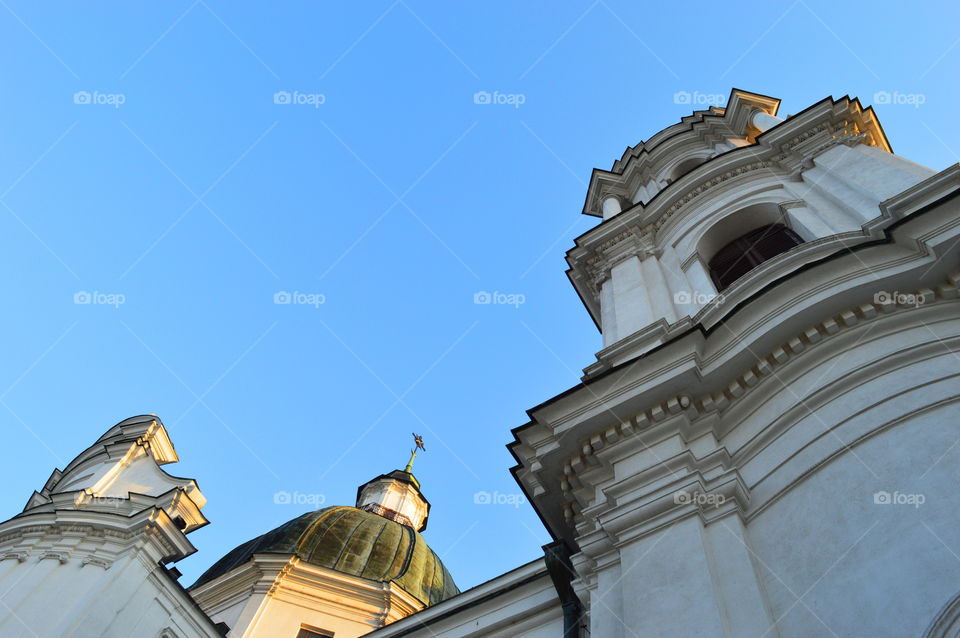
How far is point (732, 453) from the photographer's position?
8.41 m

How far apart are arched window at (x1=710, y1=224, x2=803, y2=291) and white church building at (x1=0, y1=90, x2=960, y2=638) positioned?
0.18 feet

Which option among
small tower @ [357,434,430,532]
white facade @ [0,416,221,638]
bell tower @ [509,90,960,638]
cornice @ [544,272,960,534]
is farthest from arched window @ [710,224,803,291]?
small tower @ [357,434,430,532]

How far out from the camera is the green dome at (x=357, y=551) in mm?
24328

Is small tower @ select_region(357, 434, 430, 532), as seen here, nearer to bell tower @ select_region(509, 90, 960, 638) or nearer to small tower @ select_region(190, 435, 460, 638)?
small tower @ select_region(190, 435, 460, 638)

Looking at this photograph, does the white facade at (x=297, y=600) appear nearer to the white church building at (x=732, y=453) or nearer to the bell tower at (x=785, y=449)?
the white church building at (x=732, y=453)

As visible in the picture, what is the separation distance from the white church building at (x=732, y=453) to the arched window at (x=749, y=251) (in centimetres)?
5

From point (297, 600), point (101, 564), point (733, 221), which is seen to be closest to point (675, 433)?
point (733, 221)

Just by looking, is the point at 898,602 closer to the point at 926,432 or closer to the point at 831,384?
the point at 926,432

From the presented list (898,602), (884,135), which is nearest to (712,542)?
(898,602)

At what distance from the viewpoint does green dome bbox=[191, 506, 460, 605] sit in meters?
24.3

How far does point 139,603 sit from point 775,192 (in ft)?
42.1

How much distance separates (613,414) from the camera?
30.2ft

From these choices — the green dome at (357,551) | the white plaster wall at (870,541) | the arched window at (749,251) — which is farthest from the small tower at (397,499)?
the white plaster wall at (870,541)

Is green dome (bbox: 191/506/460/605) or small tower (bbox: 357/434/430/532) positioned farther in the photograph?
small tower (bbox: 357/434/430/532)
